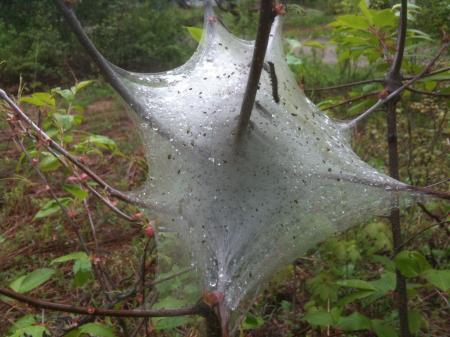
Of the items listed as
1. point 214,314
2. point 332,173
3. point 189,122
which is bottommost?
point 214,314

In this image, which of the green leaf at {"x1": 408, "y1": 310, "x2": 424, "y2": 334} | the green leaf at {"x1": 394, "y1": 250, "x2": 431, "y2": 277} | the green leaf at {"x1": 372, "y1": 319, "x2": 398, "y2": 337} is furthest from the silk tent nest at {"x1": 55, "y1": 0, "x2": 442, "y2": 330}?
the green leaf at {"x1": 408, "y1": 310, "x2": 424, "y2": 334}

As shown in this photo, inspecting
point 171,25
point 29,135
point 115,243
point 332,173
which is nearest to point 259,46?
point 332,173

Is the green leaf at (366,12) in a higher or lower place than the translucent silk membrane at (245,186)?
higher

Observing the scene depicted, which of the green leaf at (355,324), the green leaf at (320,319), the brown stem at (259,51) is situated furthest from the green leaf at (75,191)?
the green leaf at (355,324)

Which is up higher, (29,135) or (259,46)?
(259,46)

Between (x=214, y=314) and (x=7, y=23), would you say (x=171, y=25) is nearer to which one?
(x=7, y=23)

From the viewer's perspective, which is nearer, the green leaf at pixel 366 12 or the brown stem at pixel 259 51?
the brown stem at pixel 259 51

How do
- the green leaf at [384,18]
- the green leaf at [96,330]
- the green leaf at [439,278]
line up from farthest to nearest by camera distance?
the green leaf at [384,18], the green leaf at [439,278], the green leaf at [96,330]

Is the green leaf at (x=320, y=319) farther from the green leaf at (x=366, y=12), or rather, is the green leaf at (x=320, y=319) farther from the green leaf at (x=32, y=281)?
the green leaf at (x=366, y=12)
